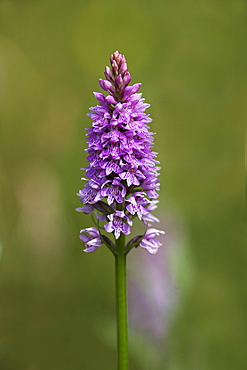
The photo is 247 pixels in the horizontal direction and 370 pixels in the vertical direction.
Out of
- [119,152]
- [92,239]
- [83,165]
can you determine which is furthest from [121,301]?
[83,165]

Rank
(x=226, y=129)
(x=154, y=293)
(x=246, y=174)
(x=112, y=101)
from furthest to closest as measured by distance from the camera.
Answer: (x=226, y=129) < (x=246, y=174) < (x=154, y=293) < (x=112, y=101)

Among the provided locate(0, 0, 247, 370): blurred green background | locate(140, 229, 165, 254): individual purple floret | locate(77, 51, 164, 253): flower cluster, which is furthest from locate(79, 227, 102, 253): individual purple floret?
locate(0, 0, 247, 370): blurred green background

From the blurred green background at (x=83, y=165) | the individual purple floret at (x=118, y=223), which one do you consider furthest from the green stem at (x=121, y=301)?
the blurred green background at (x=83, y=165)

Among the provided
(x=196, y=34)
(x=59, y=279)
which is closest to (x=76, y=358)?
(x=59, y=279)

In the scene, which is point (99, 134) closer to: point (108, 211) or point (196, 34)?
point (108, 211)

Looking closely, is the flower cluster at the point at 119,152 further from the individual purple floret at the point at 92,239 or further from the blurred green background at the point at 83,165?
the blurred green background at the point at 83,165

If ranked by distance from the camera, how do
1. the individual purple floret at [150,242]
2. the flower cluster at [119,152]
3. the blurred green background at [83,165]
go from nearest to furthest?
the flower cluster at [119,152] → the individual purple floret at [150,242] → the blurred green background at [83,165]
